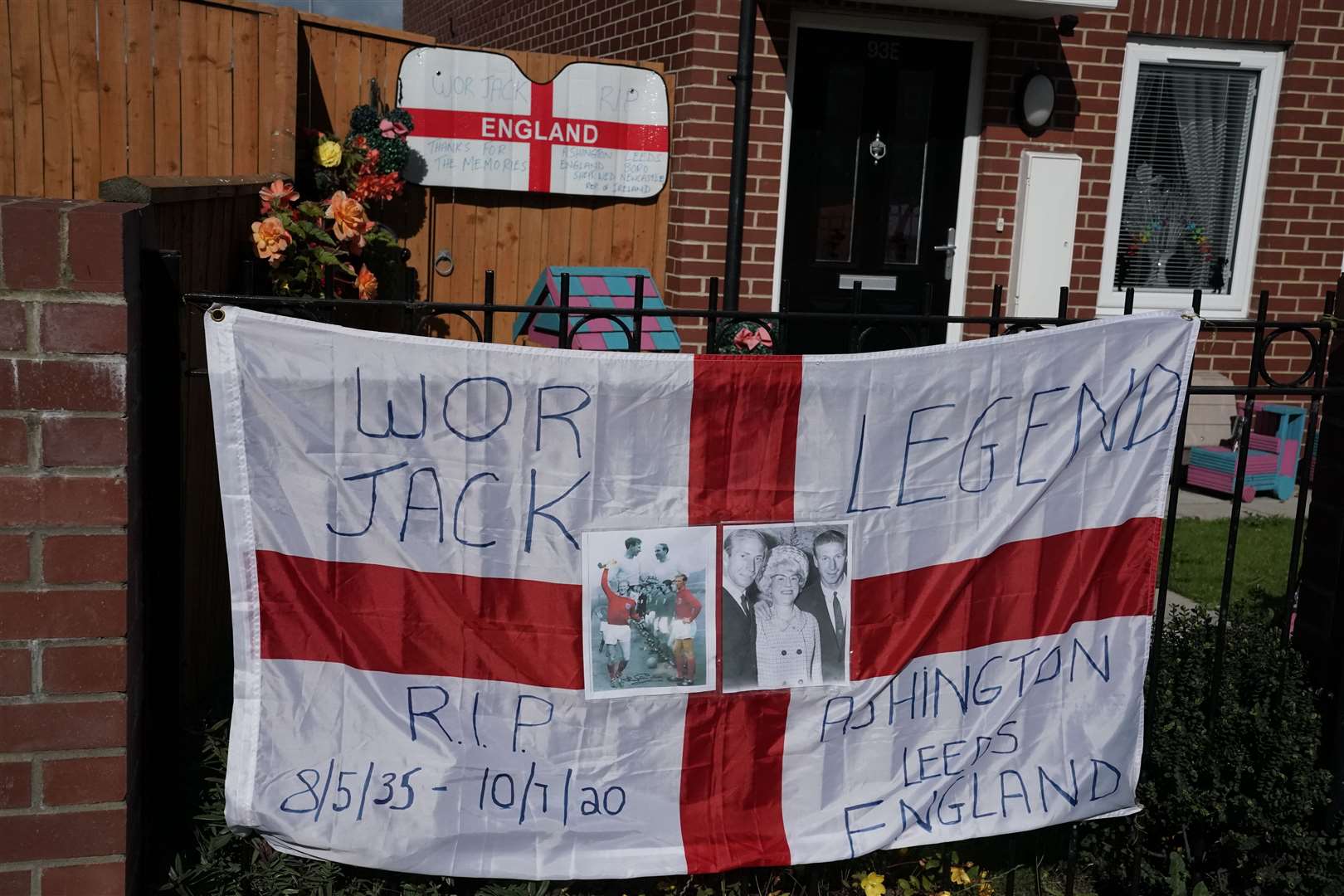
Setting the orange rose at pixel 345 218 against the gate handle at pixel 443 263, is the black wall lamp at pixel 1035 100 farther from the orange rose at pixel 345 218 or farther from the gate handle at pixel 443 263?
the orange rose at pixel 345 218

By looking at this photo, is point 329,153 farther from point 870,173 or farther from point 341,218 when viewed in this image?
point 870,173

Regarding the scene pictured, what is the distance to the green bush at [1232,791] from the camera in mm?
3076

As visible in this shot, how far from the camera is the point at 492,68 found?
7.25 metres

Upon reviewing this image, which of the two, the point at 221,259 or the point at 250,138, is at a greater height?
the point at 250,138

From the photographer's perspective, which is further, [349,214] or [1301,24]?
[1301,24]

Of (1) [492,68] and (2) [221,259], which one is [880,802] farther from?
(1) [492,68]

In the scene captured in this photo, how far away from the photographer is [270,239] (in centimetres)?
444

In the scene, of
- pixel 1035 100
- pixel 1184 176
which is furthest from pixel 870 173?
pixel 1184 176

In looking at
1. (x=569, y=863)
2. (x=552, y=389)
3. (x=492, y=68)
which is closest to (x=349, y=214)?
(x=492, y=68)

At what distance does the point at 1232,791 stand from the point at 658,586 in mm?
1589

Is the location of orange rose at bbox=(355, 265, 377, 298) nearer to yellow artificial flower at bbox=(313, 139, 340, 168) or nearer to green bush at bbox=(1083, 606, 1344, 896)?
yellow artificial flower at bbox=(313, 139, 340, 168)

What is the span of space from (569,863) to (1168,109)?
23.9ft

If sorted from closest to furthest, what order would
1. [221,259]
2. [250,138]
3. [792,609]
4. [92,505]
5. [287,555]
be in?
[92,505], [287,555], [792,609], [221,259], [250,138]

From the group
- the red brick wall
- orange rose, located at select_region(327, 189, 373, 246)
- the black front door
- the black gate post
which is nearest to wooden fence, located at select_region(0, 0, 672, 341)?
orange rose, located at select_region(327, 189, 373, 246)
